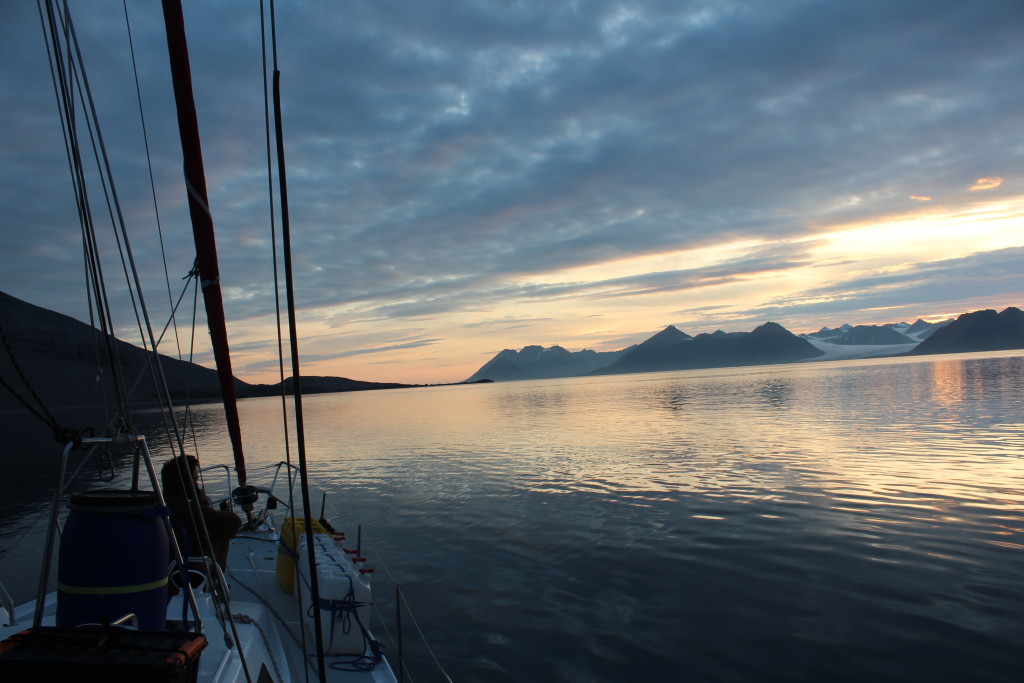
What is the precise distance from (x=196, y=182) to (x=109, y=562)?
9.02 meters

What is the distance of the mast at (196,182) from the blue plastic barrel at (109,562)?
7.12m

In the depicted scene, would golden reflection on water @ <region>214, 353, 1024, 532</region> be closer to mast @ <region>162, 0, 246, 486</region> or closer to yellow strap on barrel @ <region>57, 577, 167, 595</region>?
mast @ <region>162, 0, 246, 486</region>

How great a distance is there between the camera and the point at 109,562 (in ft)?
17.0

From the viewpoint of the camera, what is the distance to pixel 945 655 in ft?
31.9

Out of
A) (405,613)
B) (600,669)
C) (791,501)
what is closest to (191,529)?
(405,613)

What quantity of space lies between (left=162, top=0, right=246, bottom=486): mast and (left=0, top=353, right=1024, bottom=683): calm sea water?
793cm

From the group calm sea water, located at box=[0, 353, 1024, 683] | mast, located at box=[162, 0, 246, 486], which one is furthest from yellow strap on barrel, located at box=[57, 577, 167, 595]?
mast, located at box=[162, 0, 246, 486]

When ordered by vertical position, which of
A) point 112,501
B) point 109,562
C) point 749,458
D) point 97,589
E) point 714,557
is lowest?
point 749,458

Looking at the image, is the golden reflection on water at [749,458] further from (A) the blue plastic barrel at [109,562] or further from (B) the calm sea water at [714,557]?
(A) the blue plastic barrel at [109,562]

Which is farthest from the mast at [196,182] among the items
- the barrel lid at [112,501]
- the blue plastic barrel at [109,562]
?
the blue plastic barrel at [109,562]

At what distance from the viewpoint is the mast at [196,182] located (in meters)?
10.8

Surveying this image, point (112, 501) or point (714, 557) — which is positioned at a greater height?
point (112, 501)

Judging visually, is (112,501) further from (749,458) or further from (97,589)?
(749,458)

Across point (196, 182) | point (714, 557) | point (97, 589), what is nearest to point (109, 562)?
point (97, 589)
